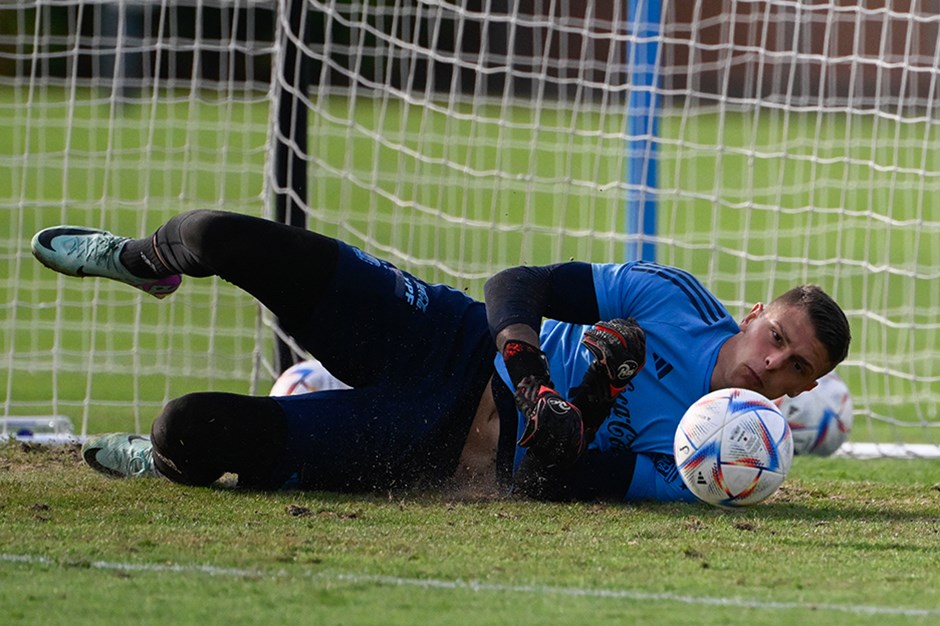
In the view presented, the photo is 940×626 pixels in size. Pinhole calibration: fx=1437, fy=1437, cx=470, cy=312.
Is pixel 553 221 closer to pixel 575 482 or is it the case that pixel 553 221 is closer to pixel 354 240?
pixel 354 240

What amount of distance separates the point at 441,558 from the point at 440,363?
1.22 meters

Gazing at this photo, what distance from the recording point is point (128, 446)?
4984mm

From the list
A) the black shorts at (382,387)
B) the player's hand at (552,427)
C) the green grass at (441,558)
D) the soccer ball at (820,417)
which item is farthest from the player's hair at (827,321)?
the soccer ball at (820,417)

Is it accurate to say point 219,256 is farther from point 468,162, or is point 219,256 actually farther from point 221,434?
point 468,162

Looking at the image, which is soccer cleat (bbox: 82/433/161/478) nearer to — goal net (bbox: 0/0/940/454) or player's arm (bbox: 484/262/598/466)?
player's arm (bbox: 484/262/598/466)

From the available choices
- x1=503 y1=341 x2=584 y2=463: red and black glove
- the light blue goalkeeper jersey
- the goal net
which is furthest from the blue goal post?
x1=503 y1=341 x2=584 y2=463: red and black glove

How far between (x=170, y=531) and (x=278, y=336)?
3.06 metres

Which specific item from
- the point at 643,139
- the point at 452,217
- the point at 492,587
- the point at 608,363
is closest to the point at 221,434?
the point at 608,363

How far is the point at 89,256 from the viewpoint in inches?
190

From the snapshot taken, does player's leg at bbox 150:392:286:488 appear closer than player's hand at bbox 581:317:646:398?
No

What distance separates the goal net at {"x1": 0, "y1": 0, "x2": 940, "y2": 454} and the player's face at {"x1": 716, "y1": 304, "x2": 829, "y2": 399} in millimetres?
2281

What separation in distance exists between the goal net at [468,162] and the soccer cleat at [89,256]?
66.2 inches

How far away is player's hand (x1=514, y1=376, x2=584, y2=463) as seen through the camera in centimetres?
397

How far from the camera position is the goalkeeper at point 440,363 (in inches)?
175
